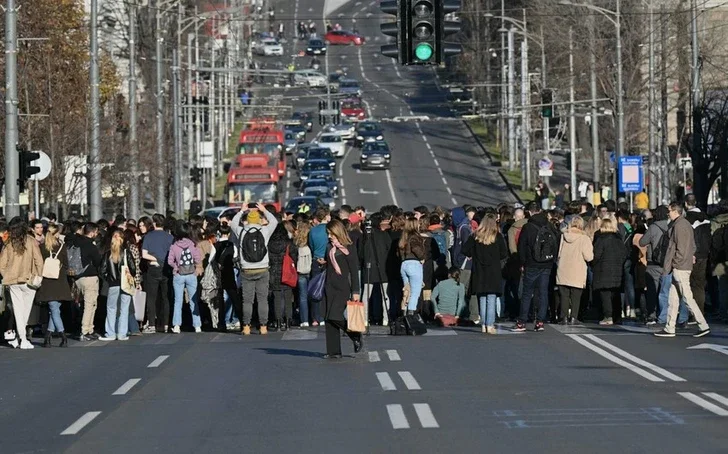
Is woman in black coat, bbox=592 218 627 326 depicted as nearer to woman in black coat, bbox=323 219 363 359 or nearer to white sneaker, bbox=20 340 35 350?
woman in black coat, bbox=323 219 363 359

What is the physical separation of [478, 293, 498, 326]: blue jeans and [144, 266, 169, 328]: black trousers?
530 centimetres

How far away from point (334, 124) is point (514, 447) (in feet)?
347

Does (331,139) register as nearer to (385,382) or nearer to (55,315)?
(55,315)

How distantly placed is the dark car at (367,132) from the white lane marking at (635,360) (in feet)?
277

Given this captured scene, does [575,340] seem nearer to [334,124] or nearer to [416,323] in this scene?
[416,323]

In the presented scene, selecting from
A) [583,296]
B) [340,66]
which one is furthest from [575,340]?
[340,66]

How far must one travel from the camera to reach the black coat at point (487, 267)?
25.0 metres

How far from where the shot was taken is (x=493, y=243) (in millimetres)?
25297

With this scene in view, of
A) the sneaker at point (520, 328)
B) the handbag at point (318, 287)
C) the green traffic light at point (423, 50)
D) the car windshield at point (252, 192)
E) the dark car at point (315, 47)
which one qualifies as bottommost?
the sneaker at point (520, 328)

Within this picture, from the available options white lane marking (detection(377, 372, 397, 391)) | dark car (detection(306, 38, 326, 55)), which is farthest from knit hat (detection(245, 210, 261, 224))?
dark car (detection(306, 38, 326, 55))

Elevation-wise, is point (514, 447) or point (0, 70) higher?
point (0, 70)

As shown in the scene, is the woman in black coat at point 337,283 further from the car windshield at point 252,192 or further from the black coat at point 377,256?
the car windshield at point 252,192

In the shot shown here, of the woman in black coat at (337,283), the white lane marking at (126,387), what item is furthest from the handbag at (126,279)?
the white lane marking at (126,387)

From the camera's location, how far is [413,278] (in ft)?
85.8
